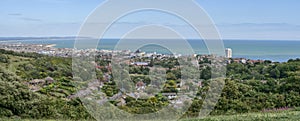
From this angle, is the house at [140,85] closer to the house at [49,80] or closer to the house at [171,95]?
the house at [171,95]

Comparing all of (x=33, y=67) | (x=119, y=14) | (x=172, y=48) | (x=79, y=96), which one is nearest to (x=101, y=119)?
(x=79, y=96)

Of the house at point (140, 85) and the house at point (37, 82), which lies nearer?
the house at point (140, 85)

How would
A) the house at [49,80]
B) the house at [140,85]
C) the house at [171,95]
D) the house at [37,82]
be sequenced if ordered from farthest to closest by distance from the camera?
the house at [49,80], the house at [37,82], the house at [171,95], the house at [140,85]

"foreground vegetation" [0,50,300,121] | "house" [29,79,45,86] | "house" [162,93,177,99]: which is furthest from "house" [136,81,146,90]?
"house" [29,79,45,86]

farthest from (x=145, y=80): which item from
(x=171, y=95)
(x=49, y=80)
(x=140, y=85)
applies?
(x=49, y=80)

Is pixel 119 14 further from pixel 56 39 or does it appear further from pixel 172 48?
pixel 56 39

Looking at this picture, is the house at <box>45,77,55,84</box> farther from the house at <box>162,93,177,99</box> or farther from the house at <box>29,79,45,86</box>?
the house at <box>162,93,177,99</box>

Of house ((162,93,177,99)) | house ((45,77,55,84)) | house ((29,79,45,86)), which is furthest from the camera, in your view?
house ((45,77,55,84))

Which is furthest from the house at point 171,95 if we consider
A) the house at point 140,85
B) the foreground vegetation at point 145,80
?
the house at point 140,85
